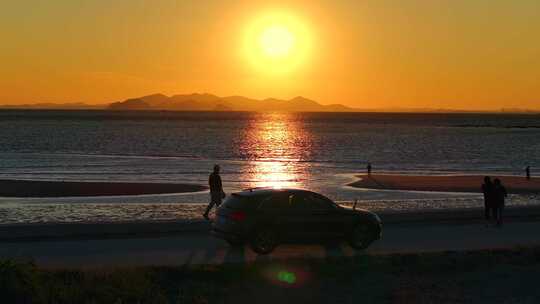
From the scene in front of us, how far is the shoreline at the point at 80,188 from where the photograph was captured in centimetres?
3658

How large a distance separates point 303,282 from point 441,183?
31708 mm

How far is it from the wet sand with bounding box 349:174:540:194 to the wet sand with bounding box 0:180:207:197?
1016cm

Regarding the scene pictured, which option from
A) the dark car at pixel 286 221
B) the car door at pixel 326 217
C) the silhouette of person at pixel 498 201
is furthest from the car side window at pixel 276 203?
the silhouette of person at pixel 498 201

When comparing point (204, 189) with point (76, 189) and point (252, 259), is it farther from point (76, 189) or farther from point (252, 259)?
point (252, 259)

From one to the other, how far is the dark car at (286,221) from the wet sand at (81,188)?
19.5 metres

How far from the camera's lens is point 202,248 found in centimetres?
1870

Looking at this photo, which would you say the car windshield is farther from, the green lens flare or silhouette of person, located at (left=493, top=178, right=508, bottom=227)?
silhouette of person, located at (left=493, top=178, right=508, bottom=227)

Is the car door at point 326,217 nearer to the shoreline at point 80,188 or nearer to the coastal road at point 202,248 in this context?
the coastal road at point 202,248

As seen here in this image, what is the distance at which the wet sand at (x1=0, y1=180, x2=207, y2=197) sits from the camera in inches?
1443

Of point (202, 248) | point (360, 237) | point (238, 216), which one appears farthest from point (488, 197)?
point (202, 248)

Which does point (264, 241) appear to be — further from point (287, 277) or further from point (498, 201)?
point (498, 201)

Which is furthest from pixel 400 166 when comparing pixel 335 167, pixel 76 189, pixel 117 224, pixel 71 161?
pixel 117 224

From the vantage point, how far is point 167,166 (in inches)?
2395

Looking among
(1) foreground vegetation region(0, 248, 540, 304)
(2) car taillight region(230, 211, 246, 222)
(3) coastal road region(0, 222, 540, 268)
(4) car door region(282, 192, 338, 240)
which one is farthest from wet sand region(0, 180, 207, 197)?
(1) foreground vegetation region(0, 248, 540, 304)
